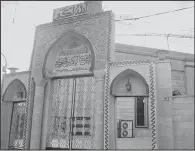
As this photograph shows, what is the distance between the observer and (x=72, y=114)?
770 centimetres

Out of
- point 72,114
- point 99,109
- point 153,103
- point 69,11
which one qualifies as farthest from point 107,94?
point 69,11

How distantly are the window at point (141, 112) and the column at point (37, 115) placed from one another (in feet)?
23.2

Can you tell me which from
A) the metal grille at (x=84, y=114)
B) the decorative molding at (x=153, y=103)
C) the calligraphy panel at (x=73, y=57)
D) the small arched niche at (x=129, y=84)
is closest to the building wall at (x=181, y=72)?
the calligraphy panel at (x=73, y=57)

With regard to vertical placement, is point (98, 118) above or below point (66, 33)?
below

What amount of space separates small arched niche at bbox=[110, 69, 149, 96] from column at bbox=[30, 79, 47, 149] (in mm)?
2680

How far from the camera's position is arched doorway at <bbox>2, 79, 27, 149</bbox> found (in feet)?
28.6

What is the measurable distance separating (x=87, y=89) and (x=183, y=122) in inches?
128

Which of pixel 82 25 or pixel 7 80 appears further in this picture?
pixel 7 80

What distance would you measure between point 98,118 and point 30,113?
269 cm

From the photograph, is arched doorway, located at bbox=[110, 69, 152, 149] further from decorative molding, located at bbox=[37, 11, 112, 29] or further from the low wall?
decorative molding, located at bbox=[37, 11, 112, 29]

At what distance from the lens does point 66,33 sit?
794 cm

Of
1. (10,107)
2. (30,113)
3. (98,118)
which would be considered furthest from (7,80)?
(98,118)

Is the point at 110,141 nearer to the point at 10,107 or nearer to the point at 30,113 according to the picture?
the point at 30,113

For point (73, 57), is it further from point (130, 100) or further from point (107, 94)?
point (130, 100)
